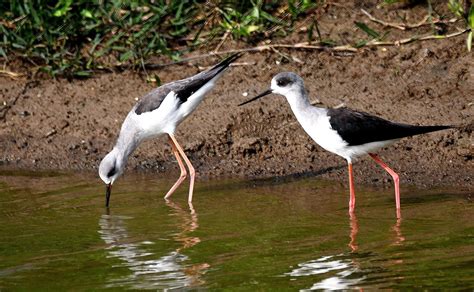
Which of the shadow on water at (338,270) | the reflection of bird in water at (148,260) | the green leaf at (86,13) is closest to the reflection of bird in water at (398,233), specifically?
the shadow on water at (338,270)

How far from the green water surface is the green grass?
5.45 feet

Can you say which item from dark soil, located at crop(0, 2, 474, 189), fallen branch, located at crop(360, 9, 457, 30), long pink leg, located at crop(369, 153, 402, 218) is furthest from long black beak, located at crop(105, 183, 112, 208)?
fallen branch, located at crop(360, 9, 457, 30)

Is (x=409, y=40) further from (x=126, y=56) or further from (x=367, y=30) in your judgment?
(x=126, y=56)

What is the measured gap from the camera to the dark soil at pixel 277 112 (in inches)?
310

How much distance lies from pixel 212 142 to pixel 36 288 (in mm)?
3314

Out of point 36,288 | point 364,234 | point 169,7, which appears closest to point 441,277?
point 364,234

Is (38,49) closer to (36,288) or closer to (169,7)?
(169,7)

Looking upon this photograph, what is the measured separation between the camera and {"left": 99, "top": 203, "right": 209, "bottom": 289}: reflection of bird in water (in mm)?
5340

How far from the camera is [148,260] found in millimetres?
5812

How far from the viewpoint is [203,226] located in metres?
6.59

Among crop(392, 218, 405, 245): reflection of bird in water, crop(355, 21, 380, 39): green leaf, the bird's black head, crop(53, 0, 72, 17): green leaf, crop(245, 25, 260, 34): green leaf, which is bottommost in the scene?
crop(392, 218, 405, 245): reflection of bird in water

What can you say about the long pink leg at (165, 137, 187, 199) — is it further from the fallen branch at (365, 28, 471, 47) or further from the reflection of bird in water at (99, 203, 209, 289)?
the fallen branch at (365, 28, 471, 47)

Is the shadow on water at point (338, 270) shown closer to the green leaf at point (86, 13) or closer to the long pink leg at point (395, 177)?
the long pink leg at point (395, 177)

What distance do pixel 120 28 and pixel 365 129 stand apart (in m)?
3.27
